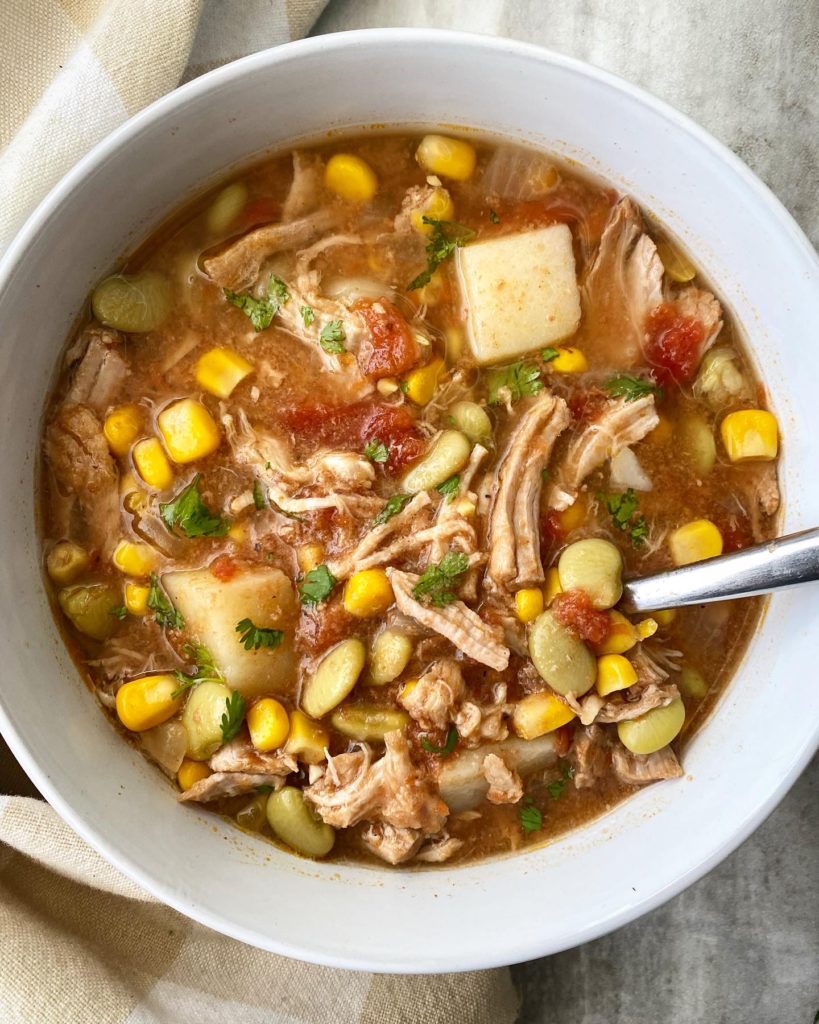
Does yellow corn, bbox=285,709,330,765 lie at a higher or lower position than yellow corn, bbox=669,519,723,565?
lower

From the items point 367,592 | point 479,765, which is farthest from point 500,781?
point 367,592

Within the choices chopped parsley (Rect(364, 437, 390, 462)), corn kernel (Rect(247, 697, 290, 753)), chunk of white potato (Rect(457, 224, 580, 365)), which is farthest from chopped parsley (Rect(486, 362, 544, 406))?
corn kernel (Rect(247, 697, 290, 753))

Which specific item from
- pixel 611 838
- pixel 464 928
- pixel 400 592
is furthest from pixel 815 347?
pixel 464 928

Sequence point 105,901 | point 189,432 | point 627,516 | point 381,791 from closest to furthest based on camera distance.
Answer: point 381,791, point 189,432, point 627,516, point 105,901

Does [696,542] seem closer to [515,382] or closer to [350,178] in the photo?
[515,382]

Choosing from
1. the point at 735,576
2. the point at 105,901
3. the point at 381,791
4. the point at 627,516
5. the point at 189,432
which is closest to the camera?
the point at 735,576

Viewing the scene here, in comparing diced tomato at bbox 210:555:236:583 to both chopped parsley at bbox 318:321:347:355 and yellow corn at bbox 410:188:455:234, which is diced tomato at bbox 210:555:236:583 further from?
yellow corn at bbox 410:188:455:234

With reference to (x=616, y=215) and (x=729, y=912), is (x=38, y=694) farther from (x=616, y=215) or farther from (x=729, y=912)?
(x=729, y=912)
